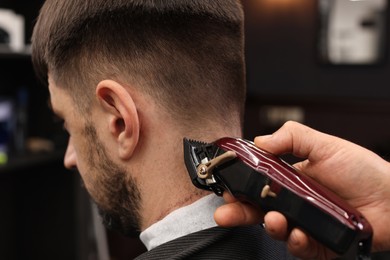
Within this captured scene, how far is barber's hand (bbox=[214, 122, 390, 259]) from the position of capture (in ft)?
2.84

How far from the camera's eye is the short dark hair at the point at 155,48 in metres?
0.98

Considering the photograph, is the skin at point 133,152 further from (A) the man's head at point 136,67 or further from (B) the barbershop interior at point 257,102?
(B) the barbershop interior at point 257,102

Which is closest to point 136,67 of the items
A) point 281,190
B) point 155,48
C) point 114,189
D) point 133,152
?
point 155,48

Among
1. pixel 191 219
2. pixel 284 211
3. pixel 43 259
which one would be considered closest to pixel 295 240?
pixel 284 211

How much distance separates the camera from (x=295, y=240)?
754mm

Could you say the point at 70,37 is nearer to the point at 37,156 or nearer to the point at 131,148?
the point at 131,148

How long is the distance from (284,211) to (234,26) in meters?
0.48

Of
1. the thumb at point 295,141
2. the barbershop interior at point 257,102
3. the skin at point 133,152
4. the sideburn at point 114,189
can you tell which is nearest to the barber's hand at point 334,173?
the thumb at point 295,141

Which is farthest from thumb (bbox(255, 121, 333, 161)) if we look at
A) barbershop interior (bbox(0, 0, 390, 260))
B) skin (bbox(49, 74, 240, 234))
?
barbershop interior (bbox(0, 0, 390, 260))

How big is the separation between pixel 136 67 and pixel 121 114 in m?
0.10

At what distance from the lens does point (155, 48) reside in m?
0.99

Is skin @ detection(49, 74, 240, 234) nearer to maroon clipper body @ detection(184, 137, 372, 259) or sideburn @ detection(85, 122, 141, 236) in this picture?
sideburn @ detection(85, 122, 141, 236)

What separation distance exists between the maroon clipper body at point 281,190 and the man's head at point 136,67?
0.59 feet

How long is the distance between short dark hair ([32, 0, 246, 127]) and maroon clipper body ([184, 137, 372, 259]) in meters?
0.20
